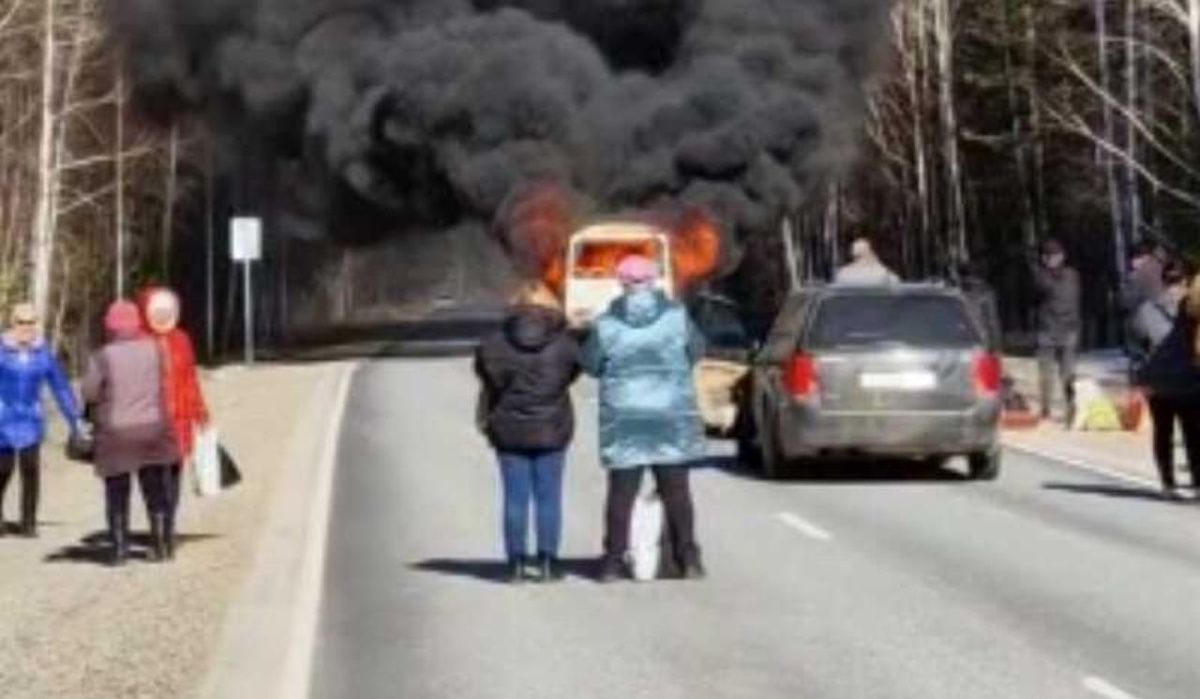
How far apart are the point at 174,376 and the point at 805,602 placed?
4523 millimetres

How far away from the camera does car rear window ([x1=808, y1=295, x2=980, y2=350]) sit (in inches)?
767

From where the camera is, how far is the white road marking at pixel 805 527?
15.3 metres

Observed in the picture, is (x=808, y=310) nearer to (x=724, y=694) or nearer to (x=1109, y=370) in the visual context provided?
(x=724, y=694)

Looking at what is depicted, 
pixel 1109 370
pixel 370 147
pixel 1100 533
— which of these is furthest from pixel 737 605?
pixel 370 147

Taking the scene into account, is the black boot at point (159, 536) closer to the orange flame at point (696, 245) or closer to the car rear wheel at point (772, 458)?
the car rear wheel at point (772, 458)

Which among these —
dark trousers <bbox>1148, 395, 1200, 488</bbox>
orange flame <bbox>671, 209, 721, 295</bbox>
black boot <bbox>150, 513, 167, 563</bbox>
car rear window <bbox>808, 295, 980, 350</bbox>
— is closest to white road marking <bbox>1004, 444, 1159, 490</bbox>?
dark trousers <bbox>1148, 395, 1200, 488</bbox>

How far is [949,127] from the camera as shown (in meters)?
57.3

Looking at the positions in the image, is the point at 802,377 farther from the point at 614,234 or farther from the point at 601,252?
the point at 614,234

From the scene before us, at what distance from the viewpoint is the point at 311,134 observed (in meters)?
56.0

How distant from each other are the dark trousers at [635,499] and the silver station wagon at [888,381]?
6466mm

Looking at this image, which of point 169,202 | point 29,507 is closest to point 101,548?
point 29,507

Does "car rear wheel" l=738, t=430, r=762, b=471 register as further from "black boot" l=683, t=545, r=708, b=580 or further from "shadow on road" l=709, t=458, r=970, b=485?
"black boot" l=683, t=545, r=708, b=580

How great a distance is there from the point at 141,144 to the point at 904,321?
46573 millimetres

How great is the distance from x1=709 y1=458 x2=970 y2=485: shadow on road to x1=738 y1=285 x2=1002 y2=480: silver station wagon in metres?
0.29
